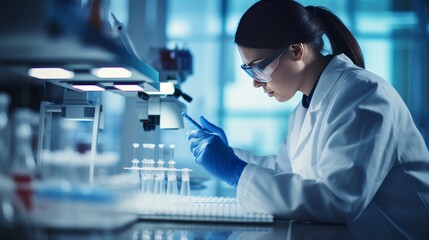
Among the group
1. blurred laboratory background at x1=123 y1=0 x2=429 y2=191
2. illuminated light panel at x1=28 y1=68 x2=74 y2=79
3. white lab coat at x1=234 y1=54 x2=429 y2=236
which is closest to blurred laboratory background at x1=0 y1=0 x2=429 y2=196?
blurred laboratory background at x1=123 y1=0 x2=429 y2=191

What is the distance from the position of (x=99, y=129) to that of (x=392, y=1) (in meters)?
4.85

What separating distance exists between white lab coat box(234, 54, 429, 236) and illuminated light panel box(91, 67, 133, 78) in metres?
0.68

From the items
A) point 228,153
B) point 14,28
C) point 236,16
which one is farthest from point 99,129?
point 236,16

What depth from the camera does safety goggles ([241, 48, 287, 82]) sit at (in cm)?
202

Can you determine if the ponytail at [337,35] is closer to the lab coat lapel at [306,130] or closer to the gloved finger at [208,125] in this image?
the lab coat lapel at [306,130]

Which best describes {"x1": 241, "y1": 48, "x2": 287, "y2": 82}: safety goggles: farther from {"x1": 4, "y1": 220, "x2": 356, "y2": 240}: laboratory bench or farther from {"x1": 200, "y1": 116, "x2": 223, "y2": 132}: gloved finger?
{"x1": 4, "y1": 220, "x2": 356, "y2": 240}: laboratory bench

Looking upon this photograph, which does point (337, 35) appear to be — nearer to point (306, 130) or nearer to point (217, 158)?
point (306, 130)

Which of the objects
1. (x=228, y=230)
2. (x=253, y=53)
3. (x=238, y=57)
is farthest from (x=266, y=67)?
(x=238, y=57)

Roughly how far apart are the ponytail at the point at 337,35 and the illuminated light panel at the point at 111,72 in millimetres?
1172

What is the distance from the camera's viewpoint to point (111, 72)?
1.36 m

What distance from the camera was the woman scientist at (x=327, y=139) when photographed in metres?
1.63

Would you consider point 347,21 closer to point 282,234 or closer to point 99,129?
point 99,129

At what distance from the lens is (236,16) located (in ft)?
18.6

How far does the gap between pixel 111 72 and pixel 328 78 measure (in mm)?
1175
